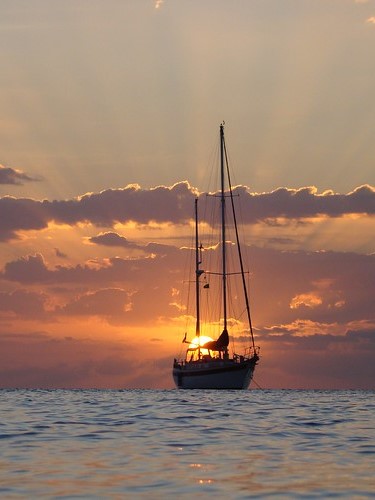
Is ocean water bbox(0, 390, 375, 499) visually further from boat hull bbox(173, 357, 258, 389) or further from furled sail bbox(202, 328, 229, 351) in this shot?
boat hull bbox(173, 357, 258, 389)

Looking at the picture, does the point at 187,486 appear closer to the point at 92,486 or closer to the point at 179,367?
the point at 92,486

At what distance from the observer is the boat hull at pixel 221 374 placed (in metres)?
122

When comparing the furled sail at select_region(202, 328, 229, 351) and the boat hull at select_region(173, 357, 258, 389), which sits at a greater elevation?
the furled sail at select_region(202, 328, 229, 351)

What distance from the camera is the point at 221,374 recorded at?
122188 mm

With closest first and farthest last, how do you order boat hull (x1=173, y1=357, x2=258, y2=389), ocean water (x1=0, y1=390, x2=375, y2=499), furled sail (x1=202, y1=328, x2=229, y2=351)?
ocean water (x1=0, y1=390, x2=375, y2=499) < furled sail (x1=202, y1=328, x2=229, y2=351) < boat hull (x1=173, y1=357, x2=258, y2=389)

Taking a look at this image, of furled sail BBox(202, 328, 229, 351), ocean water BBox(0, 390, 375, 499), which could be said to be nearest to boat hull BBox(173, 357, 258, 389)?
furled sail BBox(202, 328, 229, 351)

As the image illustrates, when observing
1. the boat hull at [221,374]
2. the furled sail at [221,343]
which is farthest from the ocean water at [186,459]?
the boat hull at [221,374]

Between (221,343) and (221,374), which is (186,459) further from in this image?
(221,374)

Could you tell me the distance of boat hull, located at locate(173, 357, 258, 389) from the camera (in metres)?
122

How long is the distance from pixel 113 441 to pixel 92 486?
1171cm

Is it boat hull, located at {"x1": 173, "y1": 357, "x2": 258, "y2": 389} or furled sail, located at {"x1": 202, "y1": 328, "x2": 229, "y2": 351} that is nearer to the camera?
furled sail, located at {"x1": 202, "y1": 328, "x2": 229, "y2": 351}

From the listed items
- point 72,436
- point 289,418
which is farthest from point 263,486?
point 289,418

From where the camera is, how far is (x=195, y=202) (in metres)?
138

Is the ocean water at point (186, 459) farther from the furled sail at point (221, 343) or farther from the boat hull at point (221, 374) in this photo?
the boat hull at point (221, 374)
